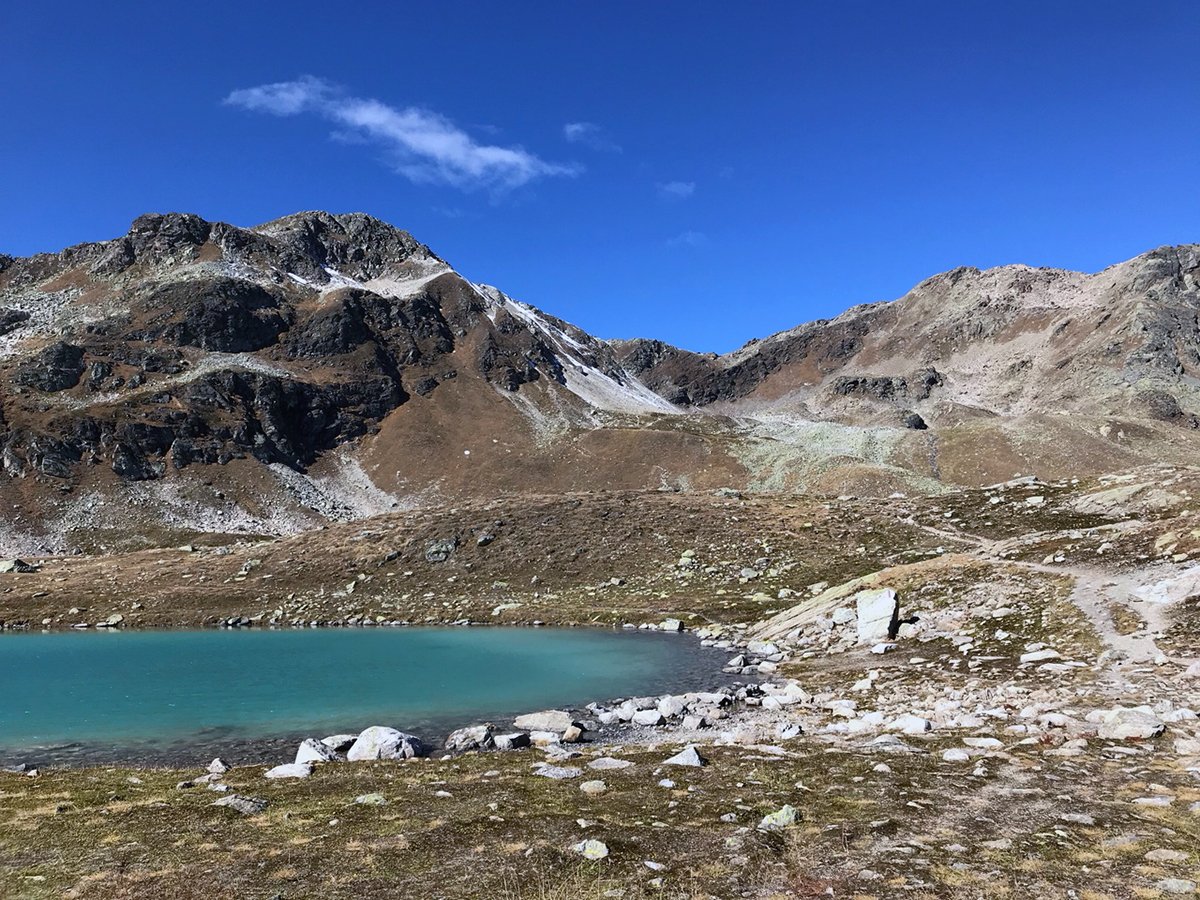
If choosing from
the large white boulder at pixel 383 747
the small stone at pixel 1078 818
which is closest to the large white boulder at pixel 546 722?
the large white boulder at pixel 383 747

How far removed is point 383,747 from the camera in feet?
59.6

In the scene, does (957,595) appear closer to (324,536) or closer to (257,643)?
(257,643)

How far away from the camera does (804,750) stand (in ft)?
49.7

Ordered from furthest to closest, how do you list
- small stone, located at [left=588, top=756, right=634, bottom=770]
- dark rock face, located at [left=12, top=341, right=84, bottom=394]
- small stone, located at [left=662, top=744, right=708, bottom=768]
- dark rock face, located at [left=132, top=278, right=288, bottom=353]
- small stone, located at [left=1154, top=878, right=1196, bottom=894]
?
dark rock face, located at [left=132, top=278, right=288, bottom=353]
dark rock face, located at [left=12, top=341, right=84, bottom=394]
small stone, located at [left=588, top=756, right=634, bottom=770]
small stone, located at [left=662, top=744, right=708, bottom=768]
small stone, located at [left=1154, top=878, right=1196, bottom=894]

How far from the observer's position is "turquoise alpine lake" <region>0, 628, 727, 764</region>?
23.2 m

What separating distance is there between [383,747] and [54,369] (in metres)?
185

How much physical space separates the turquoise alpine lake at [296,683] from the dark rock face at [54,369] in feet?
455

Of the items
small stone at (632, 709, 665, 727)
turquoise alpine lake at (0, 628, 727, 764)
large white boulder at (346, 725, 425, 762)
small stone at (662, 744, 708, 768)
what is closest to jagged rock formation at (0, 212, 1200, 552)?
turquoise alpine lake at (0, 628, 727, 764)

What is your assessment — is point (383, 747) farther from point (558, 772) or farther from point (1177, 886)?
point (1177, 886)

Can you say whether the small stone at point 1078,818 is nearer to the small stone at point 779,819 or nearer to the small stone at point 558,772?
the small stone at point 779,819

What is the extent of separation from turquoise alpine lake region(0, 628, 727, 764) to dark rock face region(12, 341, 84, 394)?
139m

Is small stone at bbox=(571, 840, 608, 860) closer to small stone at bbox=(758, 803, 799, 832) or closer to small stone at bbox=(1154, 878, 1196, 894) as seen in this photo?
small stone at bbox=(758, 803, 799, 832)

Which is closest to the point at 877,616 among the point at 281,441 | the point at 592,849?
the point at 592,849

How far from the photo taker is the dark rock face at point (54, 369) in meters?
156
